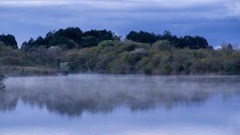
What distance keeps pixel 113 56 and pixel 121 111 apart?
2299 centimetres

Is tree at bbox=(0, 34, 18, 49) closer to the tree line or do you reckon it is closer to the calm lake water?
the tree line

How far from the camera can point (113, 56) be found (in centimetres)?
3766

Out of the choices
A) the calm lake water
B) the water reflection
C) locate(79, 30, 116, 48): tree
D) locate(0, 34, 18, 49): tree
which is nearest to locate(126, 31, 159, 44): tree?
locate(79, 30, 116, 48): tree

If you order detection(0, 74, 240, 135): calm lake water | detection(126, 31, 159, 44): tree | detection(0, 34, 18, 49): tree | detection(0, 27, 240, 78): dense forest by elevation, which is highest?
detection(126, 31, 159, 44): tree

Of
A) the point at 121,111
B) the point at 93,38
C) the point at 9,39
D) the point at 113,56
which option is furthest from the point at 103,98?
the point at 93,38

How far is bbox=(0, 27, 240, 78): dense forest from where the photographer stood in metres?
34.1

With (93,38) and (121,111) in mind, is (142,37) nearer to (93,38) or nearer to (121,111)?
(93,38)

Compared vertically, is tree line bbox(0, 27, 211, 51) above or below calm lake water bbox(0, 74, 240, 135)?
above

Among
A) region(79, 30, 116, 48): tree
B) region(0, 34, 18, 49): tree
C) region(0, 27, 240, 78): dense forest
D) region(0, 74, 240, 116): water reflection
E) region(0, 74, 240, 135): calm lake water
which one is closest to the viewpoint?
region(0, 74, 240, 135): calm lake water

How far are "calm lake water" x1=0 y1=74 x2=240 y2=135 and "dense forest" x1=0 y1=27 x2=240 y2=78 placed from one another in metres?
12.2

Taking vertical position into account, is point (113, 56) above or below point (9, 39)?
below

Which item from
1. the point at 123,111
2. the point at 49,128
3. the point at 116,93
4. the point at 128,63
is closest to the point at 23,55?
the point at 128,63

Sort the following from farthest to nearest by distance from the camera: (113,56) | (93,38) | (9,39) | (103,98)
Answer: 1. (93,38)
2. (9,39)
3. (113,56)
4. (103,98)

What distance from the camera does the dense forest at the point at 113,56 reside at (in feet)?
112
